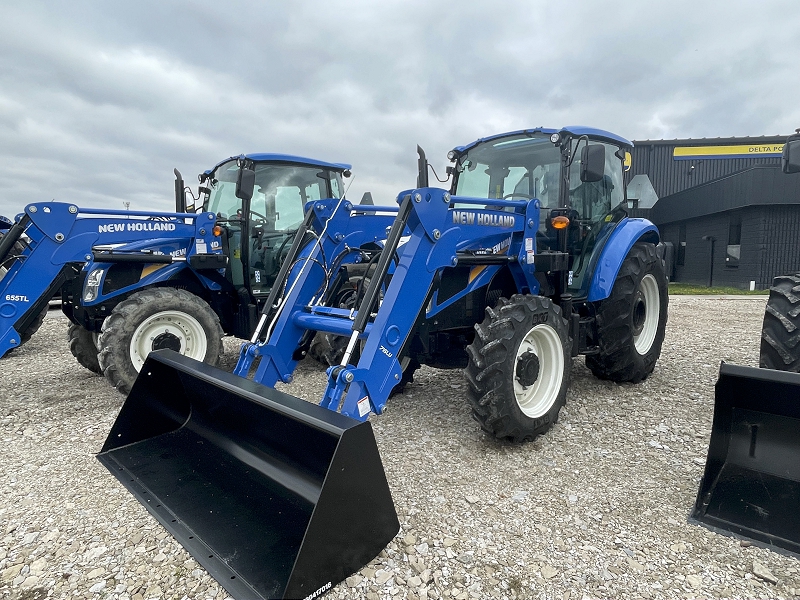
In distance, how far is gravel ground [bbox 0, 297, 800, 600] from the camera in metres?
2.23

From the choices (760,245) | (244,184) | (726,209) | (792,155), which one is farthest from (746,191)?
(244,184)

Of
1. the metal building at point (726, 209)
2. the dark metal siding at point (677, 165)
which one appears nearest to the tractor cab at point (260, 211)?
the metal building at point (726, 209)

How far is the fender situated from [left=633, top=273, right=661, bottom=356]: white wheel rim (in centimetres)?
58

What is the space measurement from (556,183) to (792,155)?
1748 mm

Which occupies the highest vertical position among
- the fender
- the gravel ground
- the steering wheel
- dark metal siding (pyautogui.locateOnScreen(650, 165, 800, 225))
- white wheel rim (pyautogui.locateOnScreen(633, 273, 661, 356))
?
dark metal siding (pyautogui.locateOnScreen(650, 165, 800, 225))

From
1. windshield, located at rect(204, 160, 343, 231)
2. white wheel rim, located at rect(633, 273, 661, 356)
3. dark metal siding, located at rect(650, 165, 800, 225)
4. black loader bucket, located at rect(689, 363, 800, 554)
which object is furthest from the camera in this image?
dark metal siding, located at rect(650, 165, 800, 225)

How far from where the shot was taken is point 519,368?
11.7ft

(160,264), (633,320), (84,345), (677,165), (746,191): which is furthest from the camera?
(677,165)

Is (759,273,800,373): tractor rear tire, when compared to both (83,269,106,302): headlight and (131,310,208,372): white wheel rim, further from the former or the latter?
(83,269,106,302): headlight

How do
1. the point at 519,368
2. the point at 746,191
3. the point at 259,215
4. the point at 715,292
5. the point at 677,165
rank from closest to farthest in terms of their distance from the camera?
1. the point at 519,368
2. the point at 259,215
3. the point at 715,292
4. the point at 746,191
5. the point at 677,165

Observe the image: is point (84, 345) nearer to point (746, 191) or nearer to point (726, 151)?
point (746, 191)

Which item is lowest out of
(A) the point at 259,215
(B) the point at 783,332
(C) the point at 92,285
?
(B) the point at 783,332

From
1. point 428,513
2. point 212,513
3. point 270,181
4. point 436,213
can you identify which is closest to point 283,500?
point 212,513

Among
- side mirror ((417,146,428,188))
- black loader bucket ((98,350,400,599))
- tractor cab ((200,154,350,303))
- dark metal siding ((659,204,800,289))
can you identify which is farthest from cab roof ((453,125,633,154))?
dark metal siding ((659,204,800,289))
